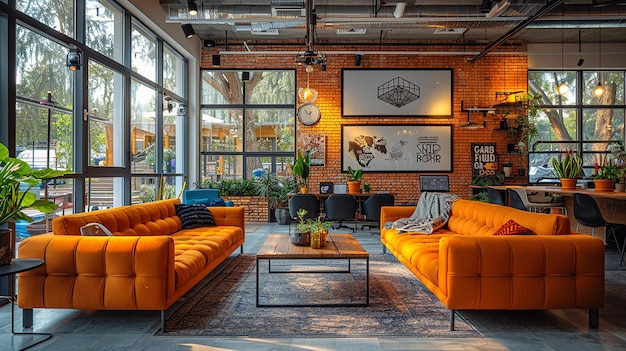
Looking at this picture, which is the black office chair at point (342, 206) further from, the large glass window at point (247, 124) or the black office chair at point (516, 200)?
the black office chair at point (516, 200)

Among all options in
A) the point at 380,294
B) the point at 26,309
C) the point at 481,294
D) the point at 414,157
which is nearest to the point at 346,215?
the point at 414,157

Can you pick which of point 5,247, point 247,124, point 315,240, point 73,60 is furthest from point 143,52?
point 5,247

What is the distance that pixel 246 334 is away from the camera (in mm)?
3172

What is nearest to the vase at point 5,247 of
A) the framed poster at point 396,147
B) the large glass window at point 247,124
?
the large glass window at point 247,124

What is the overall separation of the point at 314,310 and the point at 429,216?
2.71 m

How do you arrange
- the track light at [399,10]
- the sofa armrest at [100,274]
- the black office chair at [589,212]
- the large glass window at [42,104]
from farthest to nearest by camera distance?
the track light at [399,10], the black office chair at [589,212], the large glass window at [42,104], the sofa armrest at [100,274]

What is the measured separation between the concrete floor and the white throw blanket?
1822 millimetres

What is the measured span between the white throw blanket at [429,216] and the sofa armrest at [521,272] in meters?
2.04

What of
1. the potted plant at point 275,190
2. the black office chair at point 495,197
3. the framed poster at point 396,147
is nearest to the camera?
the black office chair at point 495,197

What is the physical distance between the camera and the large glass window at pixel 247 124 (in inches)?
412

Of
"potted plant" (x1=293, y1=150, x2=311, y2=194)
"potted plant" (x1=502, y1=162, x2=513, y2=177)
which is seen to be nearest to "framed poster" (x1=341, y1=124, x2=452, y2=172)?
"potted plant" (x1=293, y1=150, x2=311, y2=194)

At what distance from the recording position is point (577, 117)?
10.5m

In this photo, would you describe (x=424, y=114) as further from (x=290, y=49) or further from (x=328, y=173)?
(x=290, y=49)

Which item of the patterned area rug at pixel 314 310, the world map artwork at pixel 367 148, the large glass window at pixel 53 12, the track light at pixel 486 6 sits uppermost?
the track light at pixel 486 6
